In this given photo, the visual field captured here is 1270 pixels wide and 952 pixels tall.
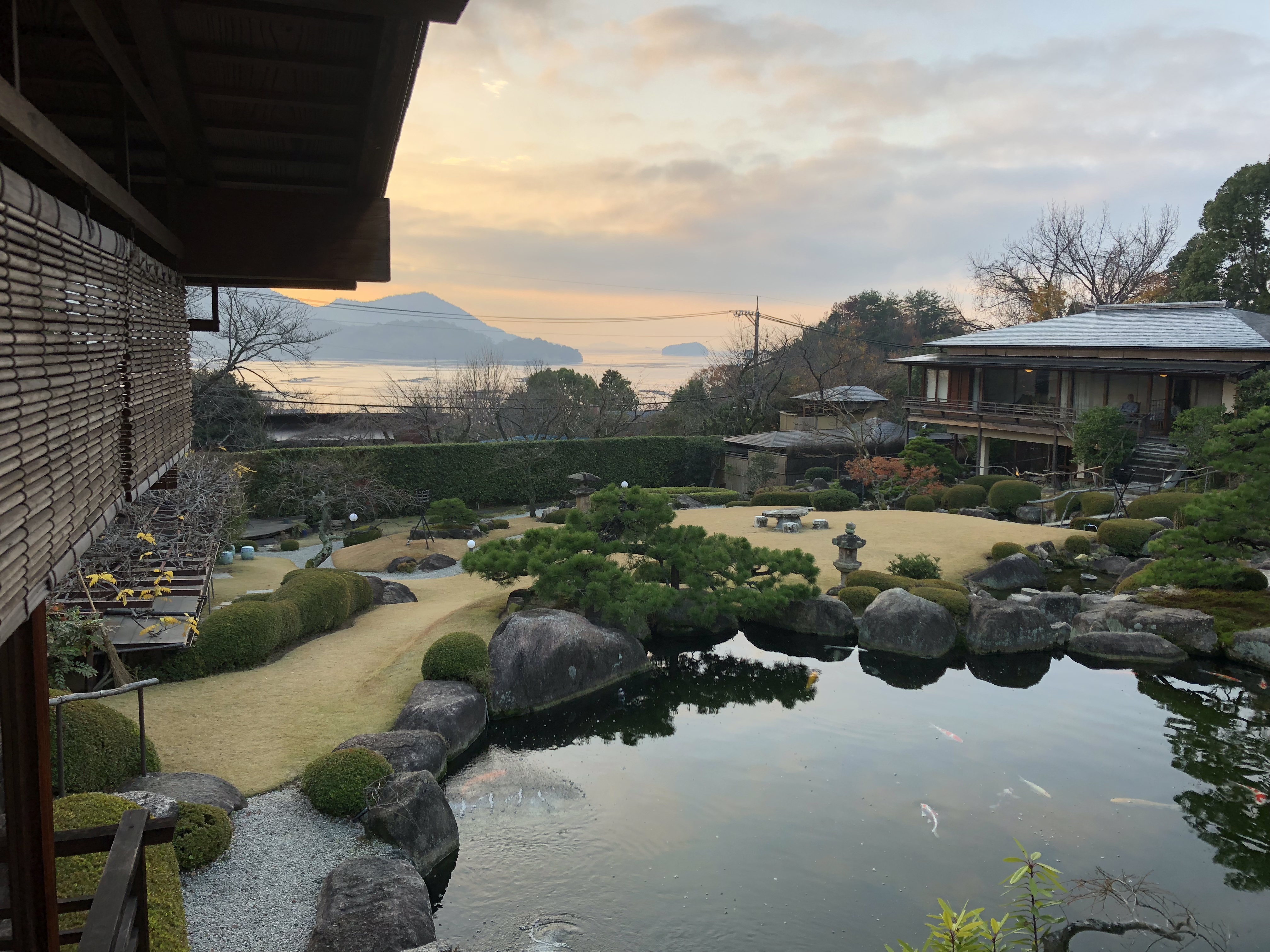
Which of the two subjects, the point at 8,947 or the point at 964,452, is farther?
the point at 964,452

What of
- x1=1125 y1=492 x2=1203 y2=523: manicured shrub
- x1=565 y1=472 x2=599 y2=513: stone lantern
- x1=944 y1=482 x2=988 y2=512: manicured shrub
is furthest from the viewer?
x1=565 y1=472 x2=599 y2=513: stone lantern

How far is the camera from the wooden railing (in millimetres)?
2412

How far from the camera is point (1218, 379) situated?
2381 centimetres

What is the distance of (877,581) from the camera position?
14430 millimetres

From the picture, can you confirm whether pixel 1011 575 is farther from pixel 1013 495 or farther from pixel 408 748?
pixel 408 748

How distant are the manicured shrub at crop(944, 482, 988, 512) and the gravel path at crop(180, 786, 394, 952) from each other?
18.8 metres

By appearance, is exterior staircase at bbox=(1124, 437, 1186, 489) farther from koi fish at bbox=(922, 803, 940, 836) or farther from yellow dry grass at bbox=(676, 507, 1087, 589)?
koi fish at bbox=(922, 803, 940, 836)

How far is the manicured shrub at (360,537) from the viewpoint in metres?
20.7

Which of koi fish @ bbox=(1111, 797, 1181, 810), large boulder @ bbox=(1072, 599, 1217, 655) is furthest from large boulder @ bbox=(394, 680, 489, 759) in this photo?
large boulder @ bbox=(1072, 599, 1217, 655)

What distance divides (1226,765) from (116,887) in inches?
396

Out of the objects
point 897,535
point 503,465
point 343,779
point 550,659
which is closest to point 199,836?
point 343,779

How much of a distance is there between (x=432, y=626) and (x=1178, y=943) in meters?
9.06

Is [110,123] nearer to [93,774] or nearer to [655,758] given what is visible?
[93,774]

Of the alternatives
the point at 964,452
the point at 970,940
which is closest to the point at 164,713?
the point at 970,940
